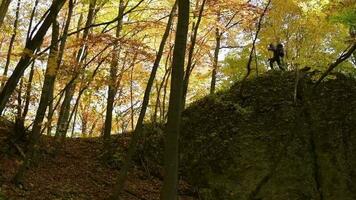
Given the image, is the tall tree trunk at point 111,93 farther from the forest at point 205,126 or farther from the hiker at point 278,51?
the hiker at point 278,51

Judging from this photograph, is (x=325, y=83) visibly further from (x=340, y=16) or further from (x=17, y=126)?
(x=17, y=126)

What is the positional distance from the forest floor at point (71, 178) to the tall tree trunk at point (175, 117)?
4539 millimetres

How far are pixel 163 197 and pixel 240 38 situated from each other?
15065 mm

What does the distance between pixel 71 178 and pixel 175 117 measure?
677 cm

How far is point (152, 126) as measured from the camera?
1617 cm

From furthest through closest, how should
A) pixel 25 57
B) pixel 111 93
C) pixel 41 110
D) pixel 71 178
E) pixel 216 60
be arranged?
pixel 216 60 → pixel 111 93 → pixel 71 178 → pixel 41 110 → pixel 25 57

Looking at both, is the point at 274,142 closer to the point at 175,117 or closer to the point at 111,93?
the point at 111,93

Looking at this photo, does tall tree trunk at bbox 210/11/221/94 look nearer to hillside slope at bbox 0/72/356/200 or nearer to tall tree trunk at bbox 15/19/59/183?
hillside slope at bbox 0/72/356/200

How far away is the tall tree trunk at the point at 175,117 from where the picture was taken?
7.07m

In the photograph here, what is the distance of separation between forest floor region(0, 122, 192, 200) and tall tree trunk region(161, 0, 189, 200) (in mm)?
4539

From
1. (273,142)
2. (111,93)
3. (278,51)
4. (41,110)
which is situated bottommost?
(273,142)

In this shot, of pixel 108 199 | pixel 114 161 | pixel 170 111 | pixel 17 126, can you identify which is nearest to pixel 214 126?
pixel 114 161

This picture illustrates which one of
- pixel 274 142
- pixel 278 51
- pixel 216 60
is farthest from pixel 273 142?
→ pixel 216 60

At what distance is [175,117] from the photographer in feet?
23.7
